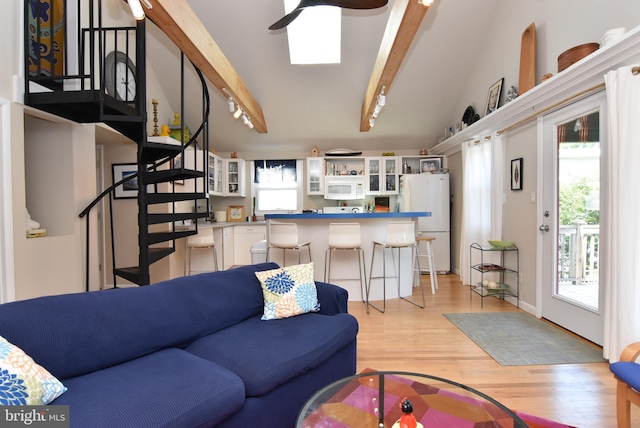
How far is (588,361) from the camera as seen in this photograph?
8.11 feet

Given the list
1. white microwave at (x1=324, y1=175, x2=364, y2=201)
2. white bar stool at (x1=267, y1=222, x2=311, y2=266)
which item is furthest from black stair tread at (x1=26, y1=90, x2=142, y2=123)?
white microwave at (x1=324, y1=175, x2=364, y2=201)

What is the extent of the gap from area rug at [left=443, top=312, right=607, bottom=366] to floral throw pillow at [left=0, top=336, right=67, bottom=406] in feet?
9.02

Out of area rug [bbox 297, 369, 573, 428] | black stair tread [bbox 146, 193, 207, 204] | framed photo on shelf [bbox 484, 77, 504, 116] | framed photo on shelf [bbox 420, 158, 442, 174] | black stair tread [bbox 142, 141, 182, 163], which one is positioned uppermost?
framed photo on shelf [bbox 484, 77, 504, 116]

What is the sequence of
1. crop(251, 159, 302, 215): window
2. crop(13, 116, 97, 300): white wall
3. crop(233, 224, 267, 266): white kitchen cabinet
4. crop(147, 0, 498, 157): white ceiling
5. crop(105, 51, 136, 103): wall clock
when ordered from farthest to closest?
crop(251, 159, 302, 215): window
crop(233, 224, 267, 266): white kitchen cabinet
crop(147, 0, 498, 157): white ceiling
crop(105, 51, 136, 103): wall clock
crop(13, 116, 97, 300): white wall

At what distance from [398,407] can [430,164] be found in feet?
18.1

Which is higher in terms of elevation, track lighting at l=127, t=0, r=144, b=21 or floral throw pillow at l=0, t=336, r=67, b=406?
track lighting at l=127, t=0, r=144, b=21

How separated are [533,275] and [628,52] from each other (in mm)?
2241

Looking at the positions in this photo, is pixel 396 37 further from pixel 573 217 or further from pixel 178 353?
pixel 178 353

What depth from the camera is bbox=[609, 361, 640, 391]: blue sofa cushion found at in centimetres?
152

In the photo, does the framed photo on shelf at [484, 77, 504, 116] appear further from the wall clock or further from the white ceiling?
the wall clock

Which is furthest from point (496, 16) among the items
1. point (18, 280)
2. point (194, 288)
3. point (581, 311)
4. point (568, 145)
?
point (18, 280)

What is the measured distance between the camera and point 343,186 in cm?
646

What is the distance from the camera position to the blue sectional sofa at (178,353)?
125 cm

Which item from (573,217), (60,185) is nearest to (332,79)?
(573,217)
